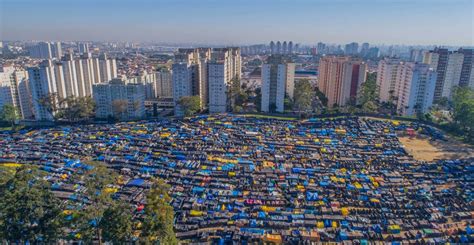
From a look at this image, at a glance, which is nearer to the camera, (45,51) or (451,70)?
(451,70)

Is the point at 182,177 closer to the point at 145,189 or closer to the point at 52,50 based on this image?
the point at 145,189

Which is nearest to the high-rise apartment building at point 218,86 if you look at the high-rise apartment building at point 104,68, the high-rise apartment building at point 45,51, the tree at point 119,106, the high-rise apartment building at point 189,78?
the high-rise apartment building at point 189,78

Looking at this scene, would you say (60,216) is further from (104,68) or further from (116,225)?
(104,68)

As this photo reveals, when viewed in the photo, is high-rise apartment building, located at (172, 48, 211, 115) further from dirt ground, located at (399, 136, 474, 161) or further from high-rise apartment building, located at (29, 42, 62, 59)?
high-rise apartment building, located at (29, 42, 62, 59)

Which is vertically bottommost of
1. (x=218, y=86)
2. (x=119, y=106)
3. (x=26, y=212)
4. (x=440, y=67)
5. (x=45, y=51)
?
(x=119, y=106)

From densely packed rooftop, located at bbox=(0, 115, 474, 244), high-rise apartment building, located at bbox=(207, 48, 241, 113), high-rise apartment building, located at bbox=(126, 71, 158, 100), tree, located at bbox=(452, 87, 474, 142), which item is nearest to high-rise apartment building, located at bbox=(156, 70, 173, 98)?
high-rise apartment building, located at bbox=(126, 71, 158, 100)

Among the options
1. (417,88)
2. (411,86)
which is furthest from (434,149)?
(417,88)

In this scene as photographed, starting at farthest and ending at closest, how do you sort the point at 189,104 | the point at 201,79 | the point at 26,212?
1. the point at 201,79
2. the point at 189,104
3. the point at 26,212
